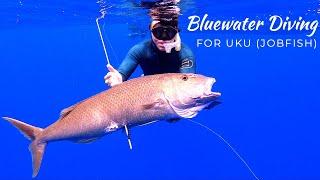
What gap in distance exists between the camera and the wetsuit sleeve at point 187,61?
27.0ft

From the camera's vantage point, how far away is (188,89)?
19.1 ft

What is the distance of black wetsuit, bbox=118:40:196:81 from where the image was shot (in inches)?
353

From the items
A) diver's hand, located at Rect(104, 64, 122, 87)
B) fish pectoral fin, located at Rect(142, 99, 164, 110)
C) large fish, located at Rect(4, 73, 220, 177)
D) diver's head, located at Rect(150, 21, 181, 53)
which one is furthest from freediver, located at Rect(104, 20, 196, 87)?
fish pectoral fin, located at Rect(142, 99, 164, 110)

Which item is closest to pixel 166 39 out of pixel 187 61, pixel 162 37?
pixel 162 37

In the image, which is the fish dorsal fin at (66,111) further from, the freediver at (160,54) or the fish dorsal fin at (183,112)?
the freediver at (160,54)

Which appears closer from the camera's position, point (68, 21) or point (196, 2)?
point (196, 2)

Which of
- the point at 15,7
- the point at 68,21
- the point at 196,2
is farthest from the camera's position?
the point at 68,21

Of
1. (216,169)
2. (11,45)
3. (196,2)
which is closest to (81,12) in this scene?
(196,2)

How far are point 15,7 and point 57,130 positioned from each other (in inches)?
450

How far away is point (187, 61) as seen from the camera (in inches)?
341

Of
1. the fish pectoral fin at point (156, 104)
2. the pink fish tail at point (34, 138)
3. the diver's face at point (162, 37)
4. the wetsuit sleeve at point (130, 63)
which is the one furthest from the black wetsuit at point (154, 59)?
the fish pectoral fin at point (156, 104)

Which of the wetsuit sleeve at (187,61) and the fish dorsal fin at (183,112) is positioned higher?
the wetsuit sleeve at (187,61)

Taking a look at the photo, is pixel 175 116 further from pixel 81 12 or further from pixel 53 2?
pixel 81 12

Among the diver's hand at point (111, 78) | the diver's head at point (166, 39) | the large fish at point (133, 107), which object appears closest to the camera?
the large fish at point (133, 107)
